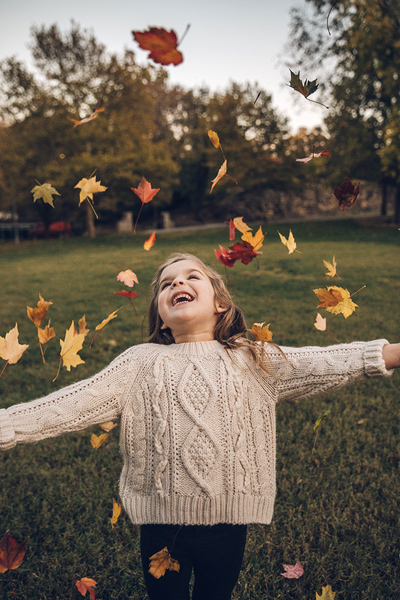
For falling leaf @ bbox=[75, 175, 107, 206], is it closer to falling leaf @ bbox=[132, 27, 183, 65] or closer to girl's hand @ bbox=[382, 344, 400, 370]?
falling leaf @ bbox=[132, 27, 183, 65]

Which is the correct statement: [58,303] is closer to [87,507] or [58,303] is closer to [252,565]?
[87,507]

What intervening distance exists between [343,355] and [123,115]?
23854 millimetres

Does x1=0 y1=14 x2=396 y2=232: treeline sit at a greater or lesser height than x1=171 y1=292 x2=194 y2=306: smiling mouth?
greater

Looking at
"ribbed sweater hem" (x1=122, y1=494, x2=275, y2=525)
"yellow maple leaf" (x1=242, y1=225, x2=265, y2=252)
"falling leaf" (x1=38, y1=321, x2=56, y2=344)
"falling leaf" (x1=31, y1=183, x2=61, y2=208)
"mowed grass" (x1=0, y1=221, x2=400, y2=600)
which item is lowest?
"mowed grass" (x1=0, y1=221, x2=400, y2=600)

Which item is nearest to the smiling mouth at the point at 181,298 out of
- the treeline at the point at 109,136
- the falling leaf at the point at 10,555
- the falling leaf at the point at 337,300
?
the falling leaf at the point at 337,300

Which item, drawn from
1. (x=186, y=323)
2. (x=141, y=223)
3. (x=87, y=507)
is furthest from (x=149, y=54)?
(x=141, y=223)

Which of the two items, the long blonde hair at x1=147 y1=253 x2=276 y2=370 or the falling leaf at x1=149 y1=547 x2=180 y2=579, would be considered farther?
the long blonde hair at x1=147 y1=253 x2=276 y2=370

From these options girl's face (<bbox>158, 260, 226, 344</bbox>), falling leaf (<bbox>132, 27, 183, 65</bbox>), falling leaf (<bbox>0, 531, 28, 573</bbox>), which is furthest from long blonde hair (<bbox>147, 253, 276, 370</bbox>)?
falling leaf (<bbox>0, 531, 28, 573</bbox>)

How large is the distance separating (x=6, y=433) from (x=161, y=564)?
0.70 meters

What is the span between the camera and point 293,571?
83.0 inches

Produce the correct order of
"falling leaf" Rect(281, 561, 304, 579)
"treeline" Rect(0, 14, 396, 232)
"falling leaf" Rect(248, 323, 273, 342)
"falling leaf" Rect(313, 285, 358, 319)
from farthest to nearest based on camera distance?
1. "treeline" Rect(0, 14, 396, 232)
2. "falling leaf" Rect(281, 561, 304, 579)
3. "falling leaf" Rect(313, 285, 358, 319)
4. "falling leaf" Rect(248, 323, 273, 342)

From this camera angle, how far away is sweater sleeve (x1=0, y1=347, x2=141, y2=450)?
1.48 meters

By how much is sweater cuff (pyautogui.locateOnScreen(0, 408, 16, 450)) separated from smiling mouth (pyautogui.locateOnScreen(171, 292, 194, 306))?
67 centimetres

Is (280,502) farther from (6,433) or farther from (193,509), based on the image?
(6,433)
